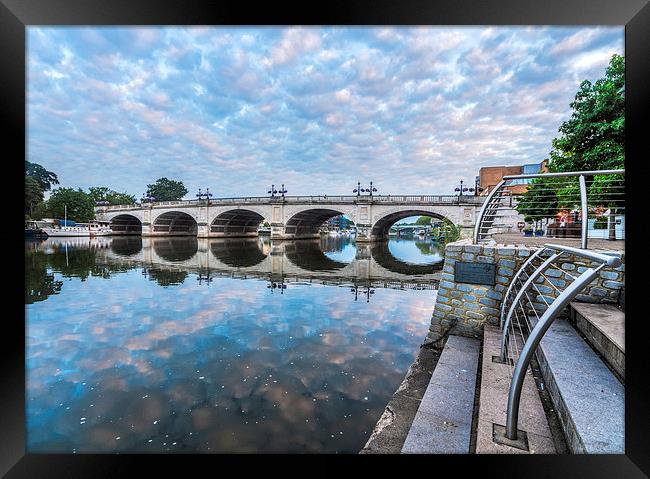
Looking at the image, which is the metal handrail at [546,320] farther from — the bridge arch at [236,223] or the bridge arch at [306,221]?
the bridge arch at [236,223]

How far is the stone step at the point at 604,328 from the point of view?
288cm

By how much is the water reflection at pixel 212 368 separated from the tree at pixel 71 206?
51.7m

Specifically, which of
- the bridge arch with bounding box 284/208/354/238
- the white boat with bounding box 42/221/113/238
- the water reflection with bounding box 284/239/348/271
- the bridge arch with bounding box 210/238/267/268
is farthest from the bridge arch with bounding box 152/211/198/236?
the water reflection with bounding box 284/239/348/271

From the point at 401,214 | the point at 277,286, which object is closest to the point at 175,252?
the point at 277,286

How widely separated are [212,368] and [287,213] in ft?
119

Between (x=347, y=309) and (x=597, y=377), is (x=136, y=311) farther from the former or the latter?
(x=597, y=377)

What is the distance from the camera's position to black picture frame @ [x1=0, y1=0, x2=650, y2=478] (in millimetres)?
2129

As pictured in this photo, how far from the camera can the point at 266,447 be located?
305 centimetres

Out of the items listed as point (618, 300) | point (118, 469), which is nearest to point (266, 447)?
point (118, 469)

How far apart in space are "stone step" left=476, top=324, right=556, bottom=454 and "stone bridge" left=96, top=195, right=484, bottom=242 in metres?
29.0

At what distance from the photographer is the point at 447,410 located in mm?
3238

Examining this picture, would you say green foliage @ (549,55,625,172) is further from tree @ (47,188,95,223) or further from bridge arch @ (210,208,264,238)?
tree @ (47,188,95,223)

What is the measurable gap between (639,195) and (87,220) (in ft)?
222

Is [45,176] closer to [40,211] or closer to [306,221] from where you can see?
[40,211]
